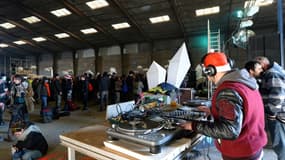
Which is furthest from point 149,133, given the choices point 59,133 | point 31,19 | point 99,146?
point 31,19

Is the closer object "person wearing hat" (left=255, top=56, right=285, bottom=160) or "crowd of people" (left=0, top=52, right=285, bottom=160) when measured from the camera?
"crowd of people" (left=0, top=52, right=285, bottom=160)

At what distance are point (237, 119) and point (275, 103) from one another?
1.67 metres

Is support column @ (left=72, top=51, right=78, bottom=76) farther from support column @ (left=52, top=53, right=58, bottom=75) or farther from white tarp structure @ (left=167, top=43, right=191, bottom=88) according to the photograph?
white tarp structure @ (left=167, top=43, right=191, bottom=88)

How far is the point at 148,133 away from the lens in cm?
100

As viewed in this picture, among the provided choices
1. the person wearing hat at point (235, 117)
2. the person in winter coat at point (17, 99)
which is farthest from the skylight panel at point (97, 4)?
the person wearing hat at point (235, 117)

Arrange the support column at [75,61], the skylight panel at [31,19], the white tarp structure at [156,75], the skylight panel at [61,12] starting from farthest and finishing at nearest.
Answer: the support column at [75,61] → the skylight panel at [31,19] → the skylight panel at [61,12] → the white tarp structure at [156,75]

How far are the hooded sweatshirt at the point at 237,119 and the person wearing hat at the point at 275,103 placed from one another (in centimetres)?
139

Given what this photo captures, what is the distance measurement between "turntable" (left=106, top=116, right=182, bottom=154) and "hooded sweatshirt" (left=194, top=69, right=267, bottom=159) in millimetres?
162

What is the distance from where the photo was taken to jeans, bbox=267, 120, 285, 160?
6.91 feet

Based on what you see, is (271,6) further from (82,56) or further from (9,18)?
(9,18)

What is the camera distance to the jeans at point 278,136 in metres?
2.11

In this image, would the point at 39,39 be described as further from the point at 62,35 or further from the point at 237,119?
the point at 237,119

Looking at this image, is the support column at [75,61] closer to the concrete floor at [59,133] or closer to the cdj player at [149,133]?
the concrete floor at [59,133]

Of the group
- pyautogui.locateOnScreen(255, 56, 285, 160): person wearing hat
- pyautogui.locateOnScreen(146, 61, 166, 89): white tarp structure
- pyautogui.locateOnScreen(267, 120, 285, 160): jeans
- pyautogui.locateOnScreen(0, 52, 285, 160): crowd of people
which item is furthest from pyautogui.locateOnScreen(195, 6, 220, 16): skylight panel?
pyautogui.locateOnScreen(267, 120, 285, 160): jeans
